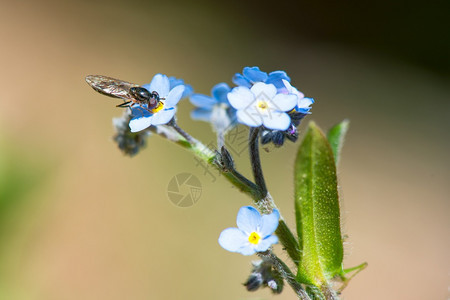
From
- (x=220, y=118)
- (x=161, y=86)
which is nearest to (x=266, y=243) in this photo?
(x=161, y=86)

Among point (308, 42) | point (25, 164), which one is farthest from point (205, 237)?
point (308, 42)

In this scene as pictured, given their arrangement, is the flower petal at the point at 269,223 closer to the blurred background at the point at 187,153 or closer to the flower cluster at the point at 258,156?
the flower cluster at the point at 258,156

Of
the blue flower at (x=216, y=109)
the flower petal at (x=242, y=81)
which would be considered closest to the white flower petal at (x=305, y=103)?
the flower petal at (x=242, y=81)

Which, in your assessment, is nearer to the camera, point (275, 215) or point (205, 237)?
point (275, 215)

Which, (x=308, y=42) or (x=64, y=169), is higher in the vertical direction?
(x=308, y=42)

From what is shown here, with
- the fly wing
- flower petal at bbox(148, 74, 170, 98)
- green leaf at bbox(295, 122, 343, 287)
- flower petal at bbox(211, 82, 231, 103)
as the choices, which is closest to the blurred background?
flower petal at bbox(211, 82, 231, 103)

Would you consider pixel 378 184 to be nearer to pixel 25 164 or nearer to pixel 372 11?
pixel 372 11

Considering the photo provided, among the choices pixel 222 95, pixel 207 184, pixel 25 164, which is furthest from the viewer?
pixel 207 184
